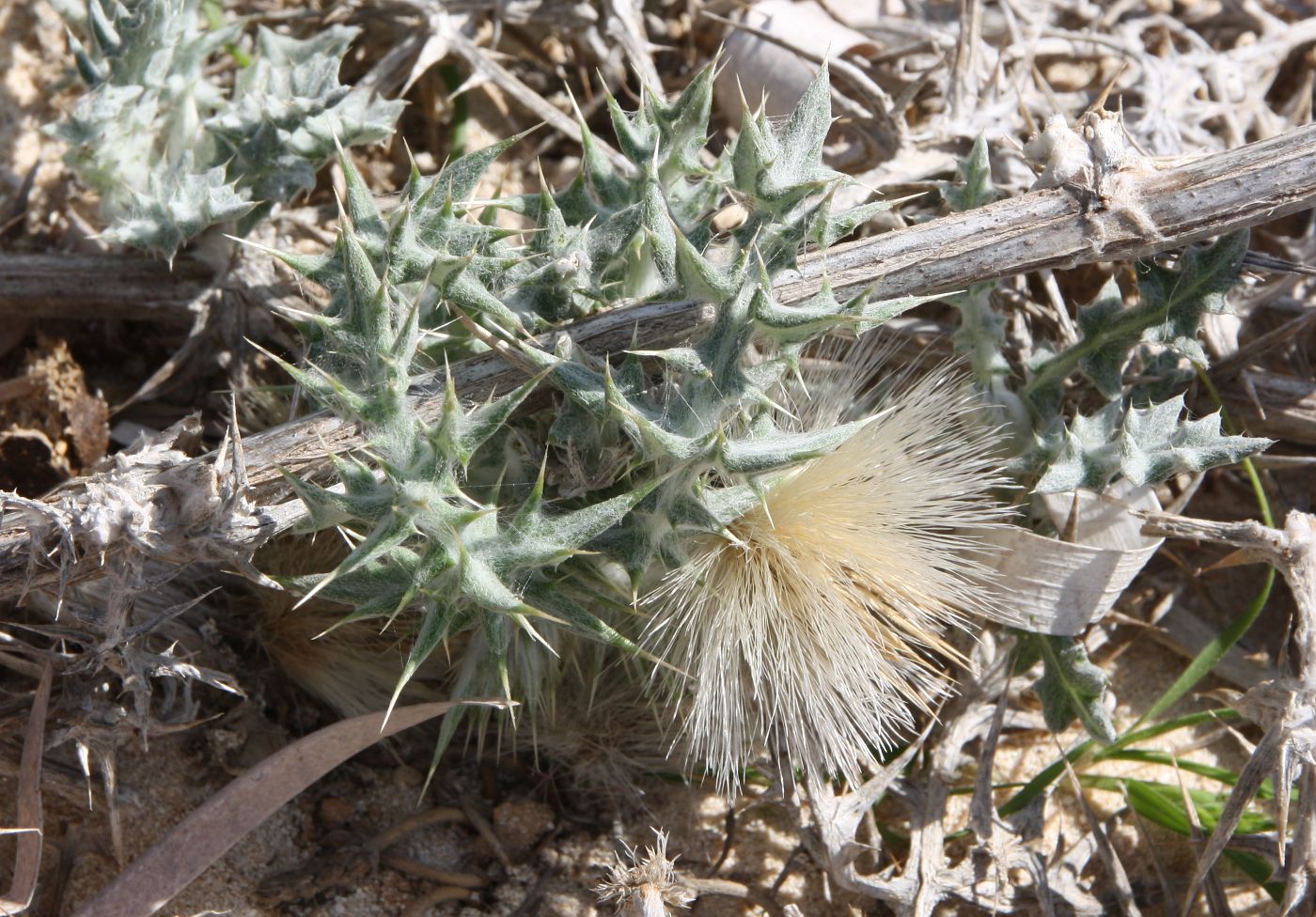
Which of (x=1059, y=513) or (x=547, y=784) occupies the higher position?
(x=1059, y=513)

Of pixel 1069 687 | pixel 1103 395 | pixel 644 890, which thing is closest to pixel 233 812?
pixel 644 890

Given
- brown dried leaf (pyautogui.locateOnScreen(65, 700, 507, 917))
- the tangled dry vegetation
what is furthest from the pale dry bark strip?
brown dried leaf (pyautogui.locateOnScreen(65, 700, 507, 917))

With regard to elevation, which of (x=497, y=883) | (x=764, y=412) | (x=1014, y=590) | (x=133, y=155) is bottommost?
(x=497, y=883)

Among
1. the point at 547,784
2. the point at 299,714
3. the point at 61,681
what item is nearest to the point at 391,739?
the point at 299,714

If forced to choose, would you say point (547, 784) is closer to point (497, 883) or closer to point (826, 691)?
point (497, 883)

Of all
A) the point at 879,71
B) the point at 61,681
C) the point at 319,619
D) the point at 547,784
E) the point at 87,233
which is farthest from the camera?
the point at 879,71

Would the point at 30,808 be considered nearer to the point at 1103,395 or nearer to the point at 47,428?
the point at 47,428

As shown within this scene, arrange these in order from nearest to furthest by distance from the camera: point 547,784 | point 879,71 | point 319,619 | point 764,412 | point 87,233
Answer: point 764,412 → point 319,619 → point 547,784 → point 87,233 → point 879,71

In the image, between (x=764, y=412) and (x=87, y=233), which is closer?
(x=764, y=412)
